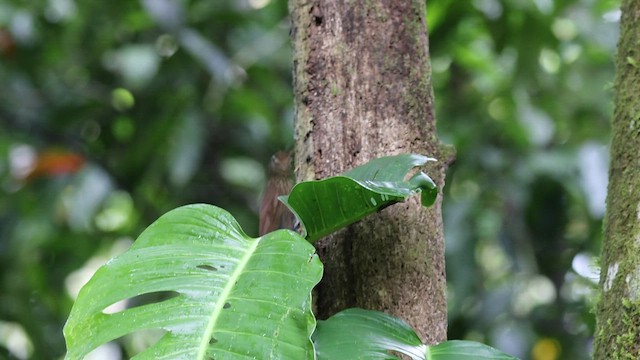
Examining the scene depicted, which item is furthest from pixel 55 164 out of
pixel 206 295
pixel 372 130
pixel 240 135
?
pixel 206 295

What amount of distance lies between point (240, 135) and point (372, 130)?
180 cm

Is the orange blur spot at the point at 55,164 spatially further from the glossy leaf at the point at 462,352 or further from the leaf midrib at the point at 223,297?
the glossy leaf at the point at 462,352

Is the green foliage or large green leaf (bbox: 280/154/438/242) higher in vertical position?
large green leaf (bbox: 280/154/438/242)

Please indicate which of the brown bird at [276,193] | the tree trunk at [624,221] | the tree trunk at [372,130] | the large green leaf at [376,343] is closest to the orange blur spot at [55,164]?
the brown bird at [276,193]

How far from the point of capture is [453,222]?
2773mm

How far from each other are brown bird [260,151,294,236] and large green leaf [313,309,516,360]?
0.46m

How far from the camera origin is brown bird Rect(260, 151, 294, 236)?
1.63 m

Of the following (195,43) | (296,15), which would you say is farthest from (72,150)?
(296,15)

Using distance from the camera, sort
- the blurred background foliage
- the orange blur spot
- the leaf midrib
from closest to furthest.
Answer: the leaf midrib → the blurred background foliage → the orange blur spot

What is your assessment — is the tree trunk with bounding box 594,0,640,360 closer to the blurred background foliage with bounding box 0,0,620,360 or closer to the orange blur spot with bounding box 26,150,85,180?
the blurred background foliage with bounding box 0,0,620,360

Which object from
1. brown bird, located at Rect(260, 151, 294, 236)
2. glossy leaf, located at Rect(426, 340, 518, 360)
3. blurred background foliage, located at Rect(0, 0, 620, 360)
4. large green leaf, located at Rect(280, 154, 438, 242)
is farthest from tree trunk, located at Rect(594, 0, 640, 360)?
blurred background foliage, located at Rect(0, 0, 620, 360)

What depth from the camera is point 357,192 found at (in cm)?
118

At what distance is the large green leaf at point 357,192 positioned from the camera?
3.84 ft

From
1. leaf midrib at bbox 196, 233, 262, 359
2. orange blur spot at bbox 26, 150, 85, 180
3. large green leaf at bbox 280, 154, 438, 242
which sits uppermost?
orange blur spot at bbox 26, 150, 85, 180
